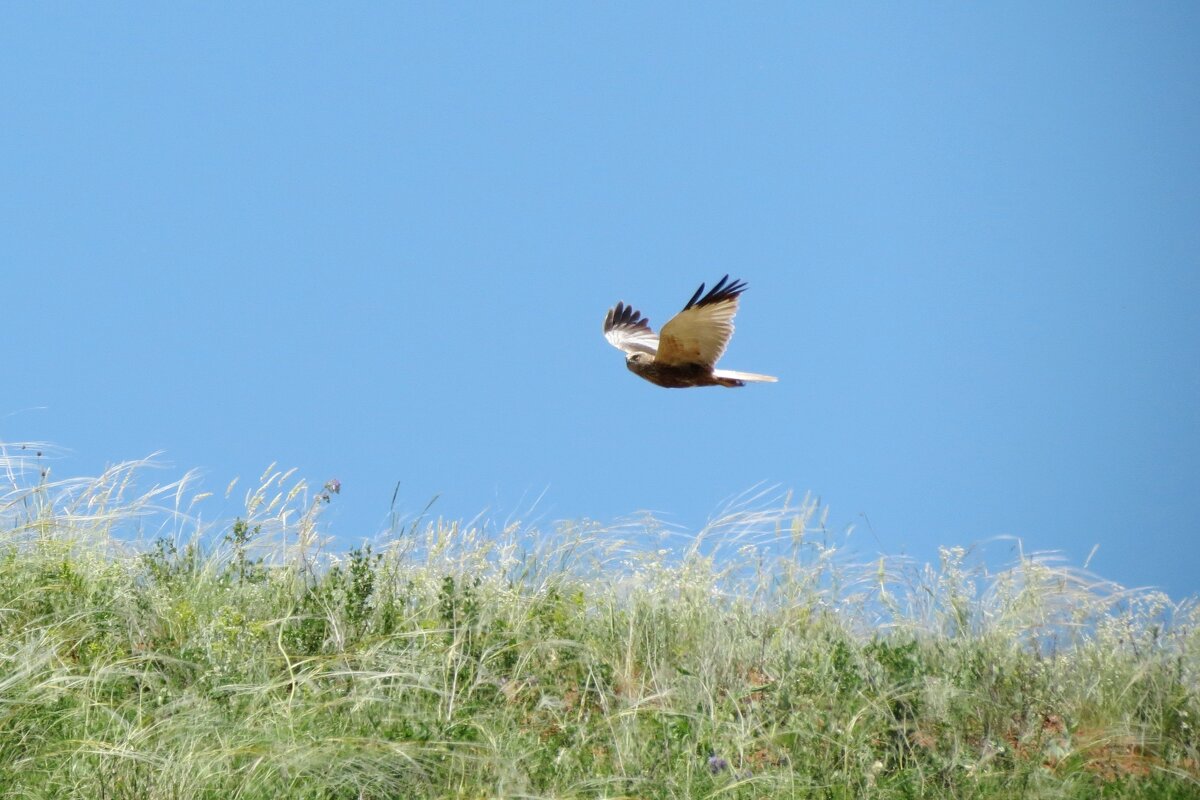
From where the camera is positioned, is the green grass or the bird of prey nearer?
the green grass

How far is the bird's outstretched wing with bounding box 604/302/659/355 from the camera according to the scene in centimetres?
847

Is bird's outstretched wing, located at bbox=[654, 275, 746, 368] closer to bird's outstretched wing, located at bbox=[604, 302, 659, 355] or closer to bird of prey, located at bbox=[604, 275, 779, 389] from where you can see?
bird of prey, located at bbox=[604, 275, 779, 389]

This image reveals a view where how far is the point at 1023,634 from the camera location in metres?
5.98

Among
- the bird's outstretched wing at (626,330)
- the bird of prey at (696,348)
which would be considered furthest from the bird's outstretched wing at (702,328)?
the bird's outstretched wing at (626,330)

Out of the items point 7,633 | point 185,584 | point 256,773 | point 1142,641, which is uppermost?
point 1142,641

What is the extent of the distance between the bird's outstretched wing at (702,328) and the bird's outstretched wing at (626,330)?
1.22 metres

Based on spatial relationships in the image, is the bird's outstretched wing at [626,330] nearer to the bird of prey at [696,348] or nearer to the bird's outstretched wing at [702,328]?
the bird of prey at [696,348]

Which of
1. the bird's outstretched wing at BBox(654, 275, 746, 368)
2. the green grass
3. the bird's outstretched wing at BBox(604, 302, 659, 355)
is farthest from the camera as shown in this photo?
the bird's outstretched wing at BBox(604, 302, 659, 355)

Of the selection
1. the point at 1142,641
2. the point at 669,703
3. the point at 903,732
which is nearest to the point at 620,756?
the point at 669,703

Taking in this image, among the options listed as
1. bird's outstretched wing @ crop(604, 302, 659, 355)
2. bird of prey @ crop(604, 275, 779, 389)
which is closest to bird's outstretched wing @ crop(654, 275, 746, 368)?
bird of prey @ crop(604, 275, 779, 389)

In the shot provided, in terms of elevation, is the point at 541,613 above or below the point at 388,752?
above

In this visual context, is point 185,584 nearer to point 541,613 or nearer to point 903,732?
point 541,613

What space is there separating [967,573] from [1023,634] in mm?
423

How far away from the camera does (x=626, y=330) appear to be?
8.74 meters
